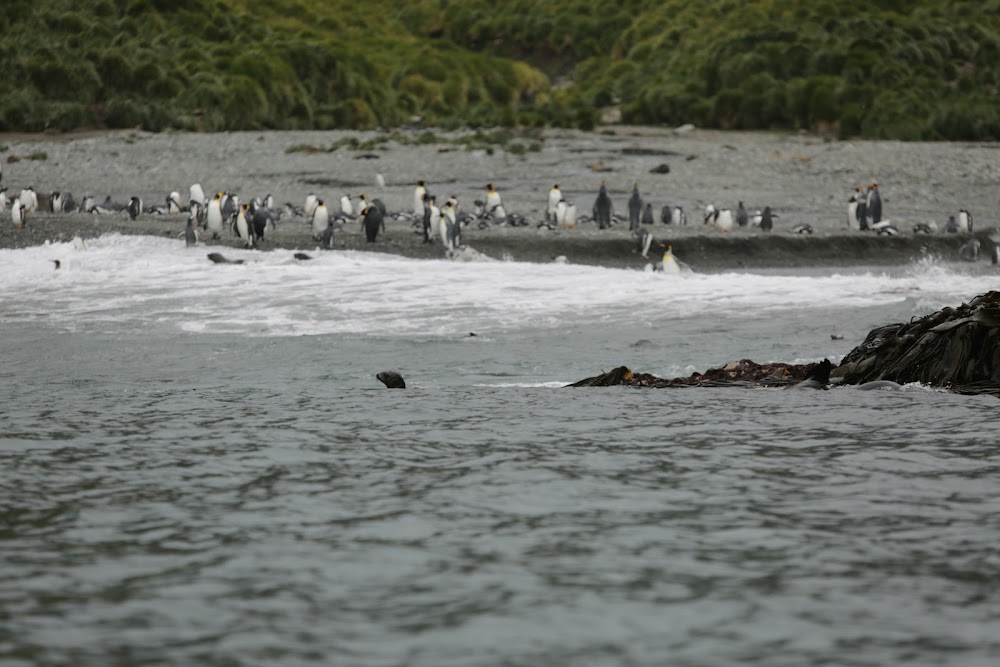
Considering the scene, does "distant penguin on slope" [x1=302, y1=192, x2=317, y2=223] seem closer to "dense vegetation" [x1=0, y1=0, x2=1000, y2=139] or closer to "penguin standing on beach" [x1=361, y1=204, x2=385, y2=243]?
"penguin standing on beach" [x1=361, y1=204, x2=385, y2=243]

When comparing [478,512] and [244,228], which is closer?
[478,512]

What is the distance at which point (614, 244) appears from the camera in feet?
62.4

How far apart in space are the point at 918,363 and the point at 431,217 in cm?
1126

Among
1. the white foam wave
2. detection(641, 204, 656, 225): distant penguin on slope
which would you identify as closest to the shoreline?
the white foam wave

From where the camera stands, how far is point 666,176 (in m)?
27.1

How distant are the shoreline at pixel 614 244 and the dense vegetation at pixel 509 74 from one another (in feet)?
53.6

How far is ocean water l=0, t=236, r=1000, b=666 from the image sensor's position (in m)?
3.99

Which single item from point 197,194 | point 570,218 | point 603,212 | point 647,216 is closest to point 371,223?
point 570,218

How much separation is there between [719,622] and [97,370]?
7373mm

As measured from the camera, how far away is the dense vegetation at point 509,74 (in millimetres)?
37875

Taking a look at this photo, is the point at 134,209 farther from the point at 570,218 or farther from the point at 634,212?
the point at 634,212

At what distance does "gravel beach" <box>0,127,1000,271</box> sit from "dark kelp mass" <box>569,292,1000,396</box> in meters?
9.45

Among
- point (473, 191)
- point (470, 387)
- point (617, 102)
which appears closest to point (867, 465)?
point (470, 387)

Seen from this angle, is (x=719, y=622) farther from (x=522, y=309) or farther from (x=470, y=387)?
(x=522, y=309)
